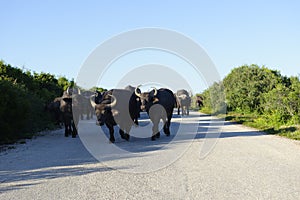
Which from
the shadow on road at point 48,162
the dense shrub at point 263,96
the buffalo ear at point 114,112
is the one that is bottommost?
the shadow on road at point 48,162

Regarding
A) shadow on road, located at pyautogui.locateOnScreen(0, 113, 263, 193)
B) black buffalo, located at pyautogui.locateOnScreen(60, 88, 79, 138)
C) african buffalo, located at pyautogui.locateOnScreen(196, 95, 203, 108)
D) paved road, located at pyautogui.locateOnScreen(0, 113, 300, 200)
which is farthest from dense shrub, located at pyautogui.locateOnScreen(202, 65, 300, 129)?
african buffalo, located at pyautogui.locateOnScreen(196, 95, 203, 108)

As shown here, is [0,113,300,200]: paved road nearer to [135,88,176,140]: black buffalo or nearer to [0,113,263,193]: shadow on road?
[0,113,263,193]: shadow on road

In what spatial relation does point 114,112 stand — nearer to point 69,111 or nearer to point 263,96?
point 69,111

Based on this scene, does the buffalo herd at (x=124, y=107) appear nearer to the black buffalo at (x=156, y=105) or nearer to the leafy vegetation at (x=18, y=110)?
the black buffalo at (x=156, y=105)

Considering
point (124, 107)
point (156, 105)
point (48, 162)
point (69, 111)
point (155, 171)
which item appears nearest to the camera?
point (155, 171)

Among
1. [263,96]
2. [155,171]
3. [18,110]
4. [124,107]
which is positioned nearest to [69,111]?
[18,110]

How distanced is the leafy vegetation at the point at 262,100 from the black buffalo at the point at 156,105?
4.92 m

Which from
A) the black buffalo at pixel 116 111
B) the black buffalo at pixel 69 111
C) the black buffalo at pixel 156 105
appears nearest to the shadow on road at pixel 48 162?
the black buffalo at pixel 116 111

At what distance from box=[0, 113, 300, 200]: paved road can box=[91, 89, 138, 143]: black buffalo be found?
110cm

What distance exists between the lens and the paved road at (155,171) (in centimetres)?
596

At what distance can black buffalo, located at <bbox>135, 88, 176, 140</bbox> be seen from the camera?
13891mm

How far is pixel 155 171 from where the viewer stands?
7746 millimetres

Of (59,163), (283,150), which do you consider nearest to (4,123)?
(59,163)

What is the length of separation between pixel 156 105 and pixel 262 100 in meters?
12.1
